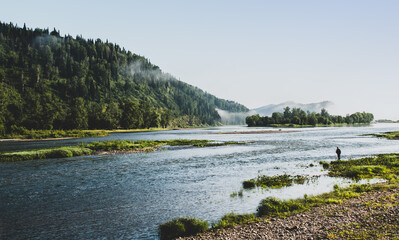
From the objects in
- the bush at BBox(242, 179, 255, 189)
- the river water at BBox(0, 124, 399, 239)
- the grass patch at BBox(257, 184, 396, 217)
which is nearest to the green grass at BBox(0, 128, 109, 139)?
the river water at BBox(0, 124, 399, 239)

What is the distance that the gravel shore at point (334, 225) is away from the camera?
17.9 m

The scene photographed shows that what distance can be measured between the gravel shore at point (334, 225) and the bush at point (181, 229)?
3.55ft

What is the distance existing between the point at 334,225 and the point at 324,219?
1.55 metres

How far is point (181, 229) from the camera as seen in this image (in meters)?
21.4

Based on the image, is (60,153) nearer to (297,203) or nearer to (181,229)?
(181,229)

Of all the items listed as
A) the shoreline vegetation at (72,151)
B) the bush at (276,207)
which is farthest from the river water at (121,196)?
the shoreline vegetation at (72,151)

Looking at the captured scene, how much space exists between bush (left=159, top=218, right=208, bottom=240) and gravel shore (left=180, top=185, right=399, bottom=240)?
1084 mm

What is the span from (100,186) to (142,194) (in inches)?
349

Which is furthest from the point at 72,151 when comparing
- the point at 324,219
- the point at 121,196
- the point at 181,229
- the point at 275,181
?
the point at 324,219

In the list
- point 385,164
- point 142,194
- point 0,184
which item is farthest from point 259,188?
point 0,184

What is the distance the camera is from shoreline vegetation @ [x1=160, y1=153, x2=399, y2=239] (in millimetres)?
18453

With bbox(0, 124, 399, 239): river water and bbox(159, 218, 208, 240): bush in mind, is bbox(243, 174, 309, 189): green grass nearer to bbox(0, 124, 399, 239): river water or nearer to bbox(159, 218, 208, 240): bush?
bbox(0, 124, 399, 239): river water

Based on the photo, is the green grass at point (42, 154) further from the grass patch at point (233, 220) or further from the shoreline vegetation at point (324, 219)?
the grass patch at point (233, 220)

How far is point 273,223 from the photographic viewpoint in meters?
21.6
